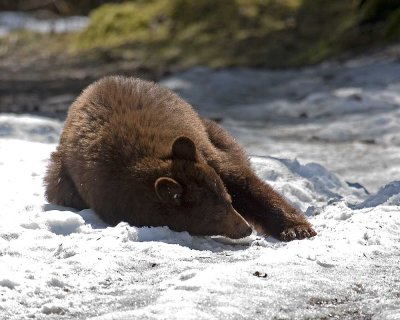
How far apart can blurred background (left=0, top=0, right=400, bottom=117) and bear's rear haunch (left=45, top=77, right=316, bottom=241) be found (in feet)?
22.8

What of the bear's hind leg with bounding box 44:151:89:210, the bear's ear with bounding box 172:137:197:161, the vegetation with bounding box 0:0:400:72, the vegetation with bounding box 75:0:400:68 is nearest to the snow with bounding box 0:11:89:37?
the vegetation with bounding box 0:0:400:72

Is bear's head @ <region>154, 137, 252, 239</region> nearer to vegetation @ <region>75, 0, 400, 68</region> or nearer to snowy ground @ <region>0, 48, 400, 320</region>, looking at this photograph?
snowy ground @ <region>0, 48, 400, 320</region>

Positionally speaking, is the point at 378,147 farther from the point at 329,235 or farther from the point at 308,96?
the point at 329,235

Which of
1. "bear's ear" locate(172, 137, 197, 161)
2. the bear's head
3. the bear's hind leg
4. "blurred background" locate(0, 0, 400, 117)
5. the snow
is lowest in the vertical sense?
the snow

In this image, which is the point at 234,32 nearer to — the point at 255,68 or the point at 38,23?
the point at 255,68

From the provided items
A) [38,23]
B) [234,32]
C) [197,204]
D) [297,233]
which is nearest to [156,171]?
[197,204]

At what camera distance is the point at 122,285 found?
16.6 ft

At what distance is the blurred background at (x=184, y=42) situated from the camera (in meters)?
17.1

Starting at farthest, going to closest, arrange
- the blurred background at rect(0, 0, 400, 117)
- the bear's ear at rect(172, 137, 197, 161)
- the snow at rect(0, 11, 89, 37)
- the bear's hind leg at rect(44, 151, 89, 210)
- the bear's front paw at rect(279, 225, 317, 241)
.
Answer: the snow at rect(0, 11, 89, 37)
the blurred background at rect(0, 0, 400, 117)
the bear's hind leg at rect(44, 151, 89, 210)
the bear's front paw at rect(279, 225, 317, 241)
the bear's ear at rect(172, 137, 197, 161)

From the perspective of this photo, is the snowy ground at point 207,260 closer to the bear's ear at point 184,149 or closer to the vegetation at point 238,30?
the bear's ear at point 184,149

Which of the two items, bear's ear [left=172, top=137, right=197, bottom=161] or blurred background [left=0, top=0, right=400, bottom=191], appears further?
blurred background [left=0, top=0, right=400, bottom=191]

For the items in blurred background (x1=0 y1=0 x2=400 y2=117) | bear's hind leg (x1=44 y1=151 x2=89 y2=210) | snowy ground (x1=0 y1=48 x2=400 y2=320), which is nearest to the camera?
snowy ground (x1=0 y1=48 x2=400 y2=320)

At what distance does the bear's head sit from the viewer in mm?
6086

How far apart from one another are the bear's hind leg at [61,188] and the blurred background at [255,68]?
8.36 feet
